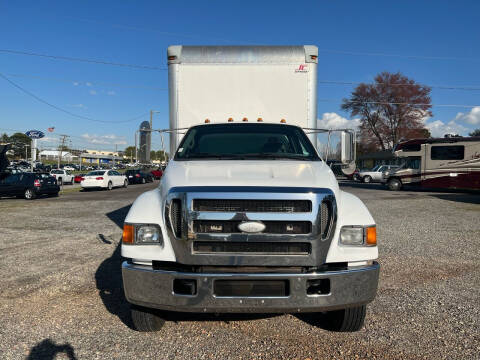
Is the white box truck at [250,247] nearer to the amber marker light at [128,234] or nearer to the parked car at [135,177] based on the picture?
the amber marker light at [128,234]

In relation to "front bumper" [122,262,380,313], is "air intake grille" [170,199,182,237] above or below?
above

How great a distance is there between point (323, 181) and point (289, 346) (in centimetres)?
140

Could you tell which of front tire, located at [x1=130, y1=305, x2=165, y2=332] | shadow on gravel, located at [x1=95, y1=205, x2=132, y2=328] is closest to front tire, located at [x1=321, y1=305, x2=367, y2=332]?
front tire, located at [x1=130, y1=305, x2=165, y2=332]

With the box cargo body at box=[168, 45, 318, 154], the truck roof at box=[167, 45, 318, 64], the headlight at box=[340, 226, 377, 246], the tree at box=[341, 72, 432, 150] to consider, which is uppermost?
the tree at box=[341, 72, 432, 150]

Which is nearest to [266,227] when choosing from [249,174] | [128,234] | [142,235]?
[249,174]

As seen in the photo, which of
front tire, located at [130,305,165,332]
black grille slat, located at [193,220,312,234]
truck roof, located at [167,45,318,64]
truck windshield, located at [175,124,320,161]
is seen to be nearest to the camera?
black grille slat, located at [193,220,312,234]

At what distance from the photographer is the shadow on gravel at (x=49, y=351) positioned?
107 inches

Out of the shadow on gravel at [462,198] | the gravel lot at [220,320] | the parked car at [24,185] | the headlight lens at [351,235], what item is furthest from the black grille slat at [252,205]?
the parked car at [24,185]

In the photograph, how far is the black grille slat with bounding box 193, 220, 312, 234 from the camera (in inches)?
104

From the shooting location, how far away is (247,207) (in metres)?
2.65

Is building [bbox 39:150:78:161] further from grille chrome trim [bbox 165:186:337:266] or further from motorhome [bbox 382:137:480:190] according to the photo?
grille chrome trim [bbox 165:186:337:266]

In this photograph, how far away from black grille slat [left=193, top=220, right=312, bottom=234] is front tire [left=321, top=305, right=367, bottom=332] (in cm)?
90

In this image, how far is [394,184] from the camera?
70.1 feet

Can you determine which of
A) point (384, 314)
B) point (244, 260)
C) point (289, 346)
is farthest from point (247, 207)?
point (384, 314)
